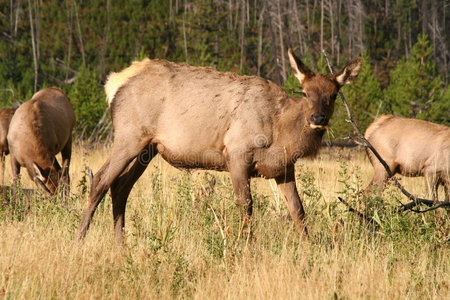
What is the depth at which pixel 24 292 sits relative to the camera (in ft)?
16.6

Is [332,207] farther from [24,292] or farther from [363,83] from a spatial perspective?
[363,83]

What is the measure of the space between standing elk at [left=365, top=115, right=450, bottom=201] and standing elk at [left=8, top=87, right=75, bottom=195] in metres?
5.00

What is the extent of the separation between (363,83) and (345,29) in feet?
71.7

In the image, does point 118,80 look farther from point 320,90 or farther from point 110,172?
point 320,90

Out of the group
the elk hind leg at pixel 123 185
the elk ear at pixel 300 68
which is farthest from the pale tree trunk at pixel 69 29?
the elk ear at pixel 300 68

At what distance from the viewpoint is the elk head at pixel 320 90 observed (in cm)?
725

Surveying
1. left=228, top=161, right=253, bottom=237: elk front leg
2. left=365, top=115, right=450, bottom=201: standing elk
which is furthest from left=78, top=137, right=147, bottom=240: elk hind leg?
left=365, top=115, right=450, bottom=201: standing elk

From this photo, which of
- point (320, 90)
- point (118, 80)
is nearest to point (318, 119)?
point (320, 90)

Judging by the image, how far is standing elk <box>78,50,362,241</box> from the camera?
24.2 feet

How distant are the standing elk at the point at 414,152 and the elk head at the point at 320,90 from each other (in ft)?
13.4

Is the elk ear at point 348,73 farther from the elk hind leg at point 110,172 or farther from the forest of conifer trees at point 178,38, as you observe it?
the forest of conifer trees at point 178,38

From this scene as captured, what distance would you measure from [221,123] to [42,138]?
445 centimetres

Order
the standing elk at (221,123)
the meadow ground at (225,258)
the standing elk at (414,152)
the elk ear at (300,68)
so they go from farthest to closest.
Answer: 1. the standing elk at (414,152)
2. the elk ear at (300,68)
3. the standing elk at (221,123)
4. the meadow ground at (225,258)

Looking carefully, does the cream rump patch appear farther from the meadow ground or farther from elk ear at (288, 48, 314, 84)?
elk ear at (288, 48, 314, 84)
